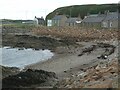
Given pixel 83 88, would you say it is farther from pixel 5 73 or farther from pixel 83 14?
pixel 83 14

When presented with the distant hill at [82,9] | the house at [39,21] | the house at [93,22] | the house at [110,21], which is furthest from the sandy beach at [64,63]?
the house at [39,21]

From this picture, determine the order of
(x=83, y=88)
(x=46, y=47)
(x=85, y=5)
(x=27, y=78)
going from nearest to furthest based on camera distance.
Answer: (x=83, y=88) → (x=27, y=78) → (x=46, y=47) → (x=85, y=5)

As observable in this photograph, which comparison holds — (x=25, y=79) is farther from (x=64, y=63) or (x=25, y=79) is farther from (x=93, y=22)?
(x=93, y=22)

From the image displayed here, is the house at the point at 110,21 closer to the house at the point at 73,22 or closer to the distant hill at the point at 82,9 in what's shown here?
the house at the point at 73,22

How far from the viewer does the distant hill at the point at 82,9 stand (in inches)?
4542

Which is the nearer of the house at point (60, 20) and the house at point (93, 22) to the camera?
the house at point (93, 22)

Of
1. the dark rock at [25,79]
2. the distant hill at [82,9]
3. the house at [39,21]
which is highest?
the distant hill at [82,9]

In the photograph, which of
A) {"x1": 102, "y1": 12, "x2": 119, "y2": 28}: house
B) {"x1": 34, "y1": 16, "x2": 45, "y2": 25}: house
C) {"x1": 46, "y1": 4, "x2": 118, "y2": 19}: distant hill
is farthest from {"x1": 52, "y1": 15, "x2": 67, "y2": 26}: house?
{"x1": 34, "y1": 16, "x2": 45, "y2": 25}: house

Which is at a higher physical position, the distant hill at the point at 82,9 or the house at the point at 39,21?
the distant hill at the point at 82,9

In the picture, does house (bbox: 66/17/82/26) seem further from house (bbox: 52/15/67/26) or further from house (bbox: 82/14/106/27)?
house (bbox: 82/14/106/27)

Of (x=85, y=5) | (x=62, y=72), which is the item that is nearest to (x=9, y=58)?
(x=62, y=72)

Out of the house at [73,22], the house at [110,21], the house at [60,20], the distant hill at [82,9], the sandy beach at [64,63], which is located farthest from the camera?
the distant hill at [82,9]

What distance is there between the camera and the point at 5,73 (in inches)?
814

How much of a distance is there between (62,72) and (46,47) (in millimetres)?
21227
